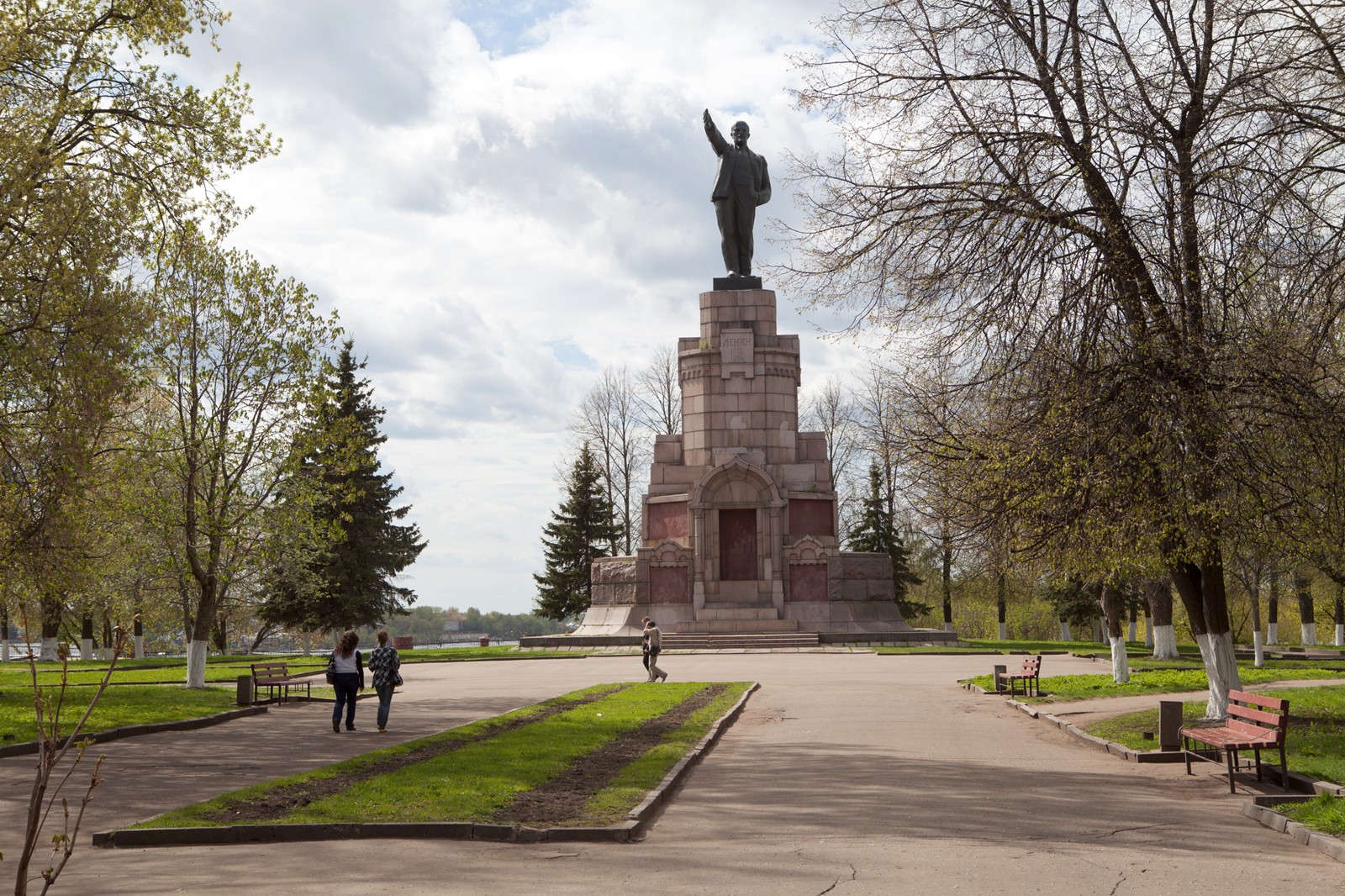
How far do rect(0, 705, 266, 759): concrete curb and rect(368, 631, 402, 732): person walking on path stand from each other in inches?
119

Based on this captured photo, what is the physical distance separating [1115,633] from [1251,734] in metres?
15.4

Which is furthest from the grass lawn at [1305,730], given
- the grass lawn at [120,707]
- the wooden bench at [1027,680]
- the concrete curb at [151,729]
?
the grass lawn at [120,707]

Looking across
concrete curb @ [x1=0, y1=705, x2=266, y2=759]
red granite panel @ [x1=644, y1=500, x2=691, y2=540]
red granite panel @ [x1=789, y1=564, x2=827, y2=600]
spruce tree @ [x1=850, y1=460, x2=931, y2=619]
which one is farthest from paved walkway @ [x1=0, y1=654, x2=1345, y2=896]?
spruce tree @ [x1=850, y1=460, x2=931, y2=619]

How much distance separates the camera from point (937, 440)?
16.5m

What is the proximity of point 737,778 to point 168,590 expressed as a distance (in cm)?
2988

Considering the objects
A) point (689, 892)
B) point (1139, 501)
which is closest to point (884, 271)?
point (1139, 501)

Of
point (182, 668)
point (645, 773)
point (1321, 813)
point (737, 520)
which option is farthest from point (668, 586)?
point (1321, 813)

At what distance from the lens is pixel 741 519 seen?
145 feet

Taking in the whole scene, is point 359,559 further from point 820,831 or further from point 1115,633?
point 820,831

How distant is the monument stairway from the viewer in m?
39.2

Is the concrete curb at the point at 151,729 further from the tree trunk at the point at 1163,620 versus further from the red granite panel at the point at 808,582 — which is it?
the red granite panel at the point at 808,582

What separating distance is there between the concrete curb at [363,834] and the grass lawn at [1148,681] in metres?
13.1

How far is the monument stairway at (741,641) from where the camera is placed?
→ 129 feet

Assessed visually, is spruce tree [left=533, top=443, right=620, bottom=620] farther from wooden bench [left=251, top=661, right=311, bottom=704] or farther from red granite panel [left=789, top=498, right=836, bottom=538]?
wooden bench [left=251, top=661, right=311, bottom=704]
